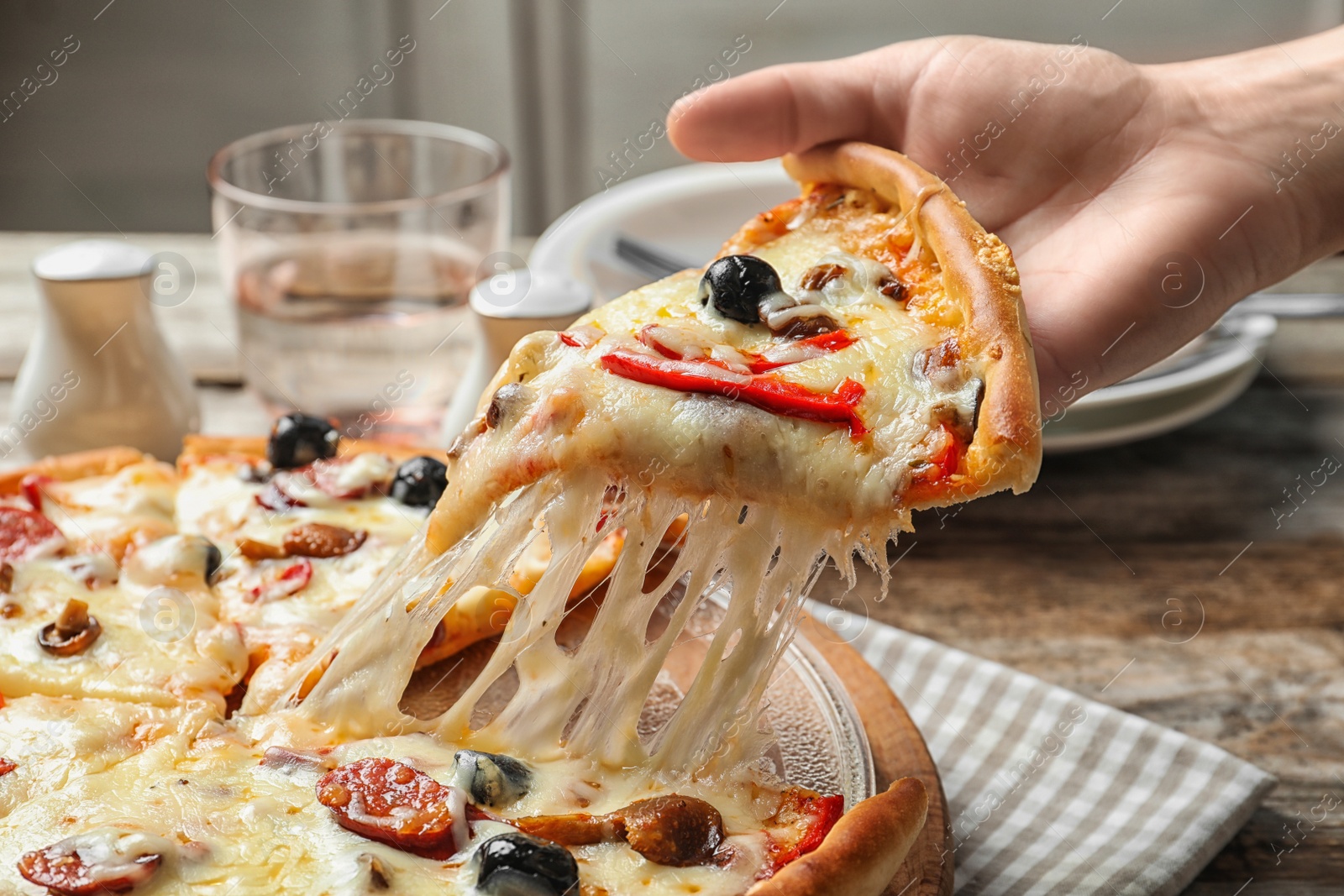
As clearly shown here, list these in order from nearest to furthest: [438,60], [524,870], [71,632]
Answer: [524,870] < [71,632] < [438,60]

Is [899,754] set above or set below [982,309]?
below

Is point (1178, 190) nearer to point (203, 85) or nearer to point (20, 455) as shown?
point (20, 455)

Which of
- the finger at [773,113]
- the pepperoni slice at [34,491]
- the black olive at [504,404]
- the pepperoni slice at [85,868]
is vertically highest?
the finger at [773,113]

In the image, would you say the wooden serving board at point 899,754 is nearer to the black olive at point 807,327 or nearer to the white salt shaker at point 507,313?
the black olive at point 807,327

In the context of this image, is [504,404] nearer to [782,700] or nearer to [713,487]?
[713,487]

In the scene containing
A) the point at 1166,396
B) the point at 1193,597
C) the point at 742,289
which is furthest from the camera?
the point at 1166,396

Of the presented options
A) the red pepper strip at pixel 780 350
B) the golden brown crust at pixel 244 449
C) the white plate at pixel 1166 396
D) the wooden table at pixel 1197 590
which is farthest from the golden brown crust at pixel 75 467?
the white plate at pixel 1166 396

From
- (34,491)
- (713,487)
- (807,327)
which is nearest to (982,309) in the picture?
(807,327)

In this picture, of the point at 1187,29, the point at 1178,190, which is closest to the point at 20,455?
the point at 1178,190
